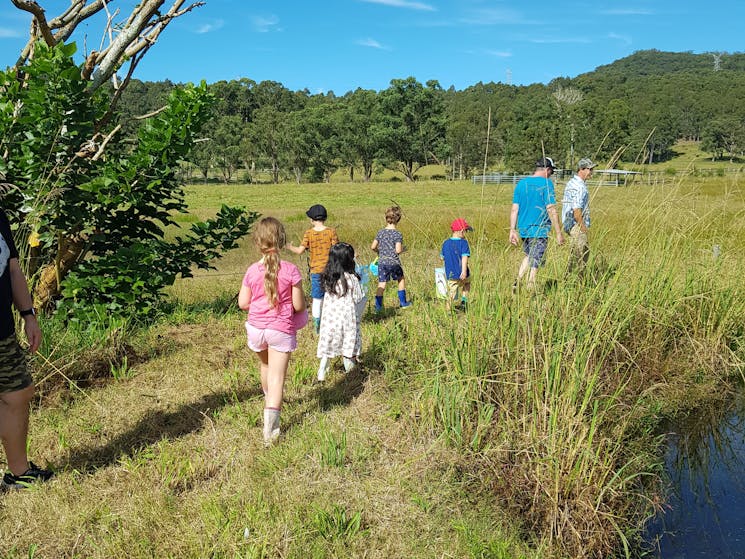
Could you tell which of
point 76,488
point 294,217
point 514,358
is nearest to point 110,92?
point 76,488

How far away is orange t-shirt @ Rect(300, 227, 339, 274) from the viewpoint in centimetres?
633

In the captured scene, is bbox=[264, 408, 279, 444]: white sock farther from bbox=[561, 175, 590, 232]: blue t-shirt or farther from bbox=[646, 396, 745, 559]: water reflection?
bbox=[561, 175, 590, 232]: blue t-shirt

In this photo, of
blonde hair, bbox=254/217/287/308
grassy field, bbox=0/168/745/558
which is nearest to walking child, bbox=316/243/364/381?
grassy field, bbox=0/168/745/558

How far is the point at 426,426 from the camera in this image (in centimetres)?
407

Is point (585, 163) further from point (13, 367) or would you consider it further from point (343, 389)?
point (13, 367)

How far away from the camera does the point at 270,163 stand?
239 ft

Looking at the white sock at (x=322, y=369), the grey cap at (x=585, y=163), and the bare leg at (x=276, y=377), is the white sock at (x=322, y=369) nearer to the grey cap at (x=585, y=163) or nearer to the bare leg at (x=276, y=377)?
the bare leg at (x=276, y=377)

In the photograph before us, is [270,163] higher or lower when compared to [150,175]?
higher

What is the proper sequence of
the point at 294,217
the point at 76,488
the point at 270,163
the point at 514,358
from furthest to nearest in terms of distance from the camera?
1. the point at 270,163
2. the point at 294,217
3. the point at 514,358
4. the point at 76,488

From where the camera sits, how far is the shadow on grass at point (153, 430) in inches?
149

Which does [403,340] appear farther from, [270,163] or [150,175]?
[270,163]

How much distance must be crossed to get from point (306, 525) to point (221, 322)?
411cm

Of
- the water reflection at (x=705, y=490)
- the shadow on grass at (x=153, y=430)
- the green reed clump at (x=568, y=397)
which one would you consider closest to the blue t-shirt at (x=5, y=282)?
the shadow on grass at (x=153, y=430)

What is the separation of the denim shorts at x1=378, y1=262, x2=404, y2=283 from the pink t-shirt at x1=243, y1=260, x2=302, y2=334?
131 inches
